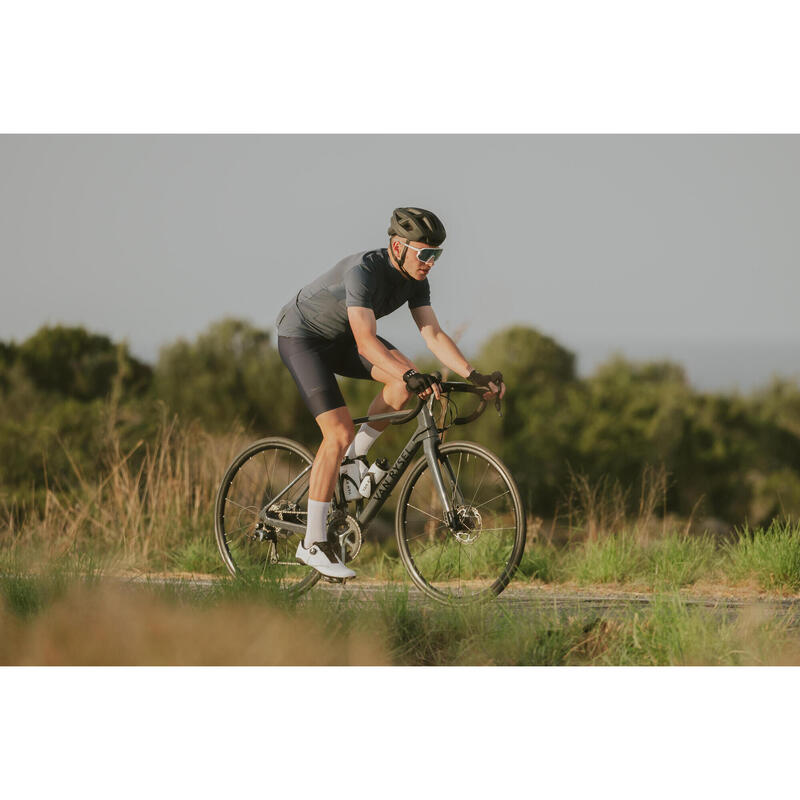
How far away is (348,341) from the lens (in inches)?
191

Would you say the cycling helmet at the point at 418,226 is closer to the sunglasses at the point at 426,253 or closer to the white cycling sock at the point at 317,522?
the sunglasses at the point at 426,253

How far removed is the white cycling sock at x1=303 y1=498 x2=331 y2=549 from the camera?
4699 millimetres

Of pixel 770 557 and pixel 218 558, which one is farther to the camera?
pixel 218 558

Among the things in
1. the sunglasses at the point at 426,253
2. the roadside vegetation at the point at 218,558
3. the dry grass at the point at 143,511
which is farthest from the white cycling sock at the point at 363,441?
the dry grass at the point at 143,511

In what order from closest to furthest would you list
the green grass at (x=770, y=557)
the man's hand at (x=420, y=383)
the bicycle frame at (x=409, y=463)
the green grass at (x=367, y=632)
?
the green grass at (x=367, y=632) < the man's hand at (x=420, y=383) < the bicycle frame at (x=409, y=463) < the green grass at (x=770, y=557)

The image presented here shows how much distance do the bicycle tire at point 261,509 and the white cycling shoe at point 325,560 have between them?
10 cm

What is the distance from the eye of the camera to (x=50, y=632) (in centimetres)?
442

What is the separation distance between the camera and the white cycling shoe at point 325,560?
15.1 ft

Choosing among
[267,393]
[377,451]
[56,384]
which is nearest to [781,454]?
[377,451]

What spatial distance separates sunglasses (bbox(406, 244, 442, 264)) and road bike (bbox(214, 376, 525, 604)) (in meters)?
0.57

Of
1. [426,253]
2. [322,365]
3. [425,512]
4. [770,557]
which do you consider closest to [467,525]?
[425,512]

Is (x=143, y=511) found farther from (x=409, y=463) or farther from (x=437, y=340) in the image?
(x=437, y=340)

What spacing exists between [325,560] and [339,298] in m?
1.13

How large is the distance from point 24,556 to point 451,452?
2303 millimetres
